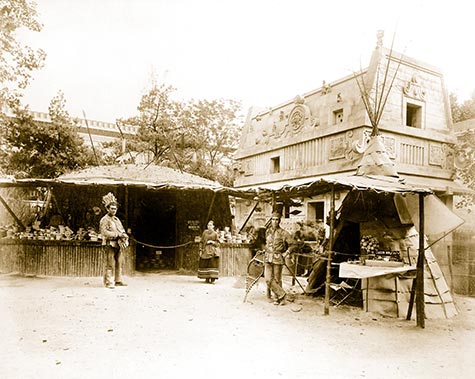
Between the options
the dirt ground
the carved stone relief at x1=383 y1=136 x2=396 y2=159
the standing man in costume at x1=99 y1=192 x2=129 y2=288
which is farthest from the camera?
the carved stone relief at x1=383 y1=136 x2=396 y2=159

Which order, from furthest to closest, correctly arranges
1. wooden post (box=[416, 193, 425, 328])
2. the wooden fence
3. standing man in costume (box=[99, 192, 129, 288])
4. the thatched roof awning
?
the thatched roof awning, the wooden fence, standing man in costume (box=[99, 192, 129, 288]), wooden post (box=[416, 193, 425, 328])

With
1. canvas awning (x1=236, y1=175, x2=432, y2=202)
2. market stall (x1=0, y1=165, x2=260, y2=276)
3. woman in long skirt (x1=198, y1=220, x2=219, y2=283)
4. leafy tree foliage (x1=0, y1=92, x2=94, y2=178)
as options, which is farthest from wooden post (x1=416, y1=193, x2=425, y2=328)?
leafy tree foliage (x1=0, y1=92, x2=94, y2=178)

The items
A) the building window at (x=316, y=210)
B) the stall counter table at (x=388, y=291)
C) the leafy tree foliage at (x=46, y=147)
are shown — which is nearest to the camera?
the stall counter table at (x=388, y=291)

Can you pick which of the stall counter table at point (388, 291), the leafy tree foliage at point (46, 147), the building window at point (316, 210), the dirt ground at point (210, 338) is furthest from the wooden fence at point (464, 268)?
the leafy tree foliage at point (46, 147)

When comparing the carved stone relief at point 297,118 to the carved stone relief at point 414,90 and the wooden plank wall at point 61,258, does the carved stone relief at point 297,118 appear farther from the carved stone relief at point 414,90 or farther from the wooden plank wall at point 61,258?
the wooden plank wall at point 61,258

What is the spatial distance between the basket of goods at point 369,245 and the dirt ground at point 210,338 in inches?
53.0

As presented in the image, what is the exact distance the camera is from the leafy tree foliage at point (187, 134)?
21.0m

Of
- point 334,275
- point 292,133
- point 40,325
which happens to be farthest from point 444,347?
point 292,133

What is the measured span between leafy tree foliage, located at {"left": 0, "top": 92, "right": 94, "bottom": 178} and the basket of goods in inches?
517

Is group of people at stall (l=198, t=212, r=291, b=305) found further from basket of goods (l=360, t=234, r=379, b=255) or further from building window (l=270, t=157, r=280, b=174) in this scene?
building window (l=270, t=157, r=280, b=174)

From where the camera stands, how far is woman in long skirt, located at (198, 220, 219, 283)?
11.6 metres

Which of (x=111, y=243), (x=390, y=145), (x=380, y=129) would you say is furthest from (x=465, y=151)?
(x=111, y=243)

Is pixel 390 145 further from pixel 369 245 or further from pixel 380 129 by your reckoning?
pixel 369 245

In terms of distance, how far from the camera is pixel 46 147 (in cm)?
1683
